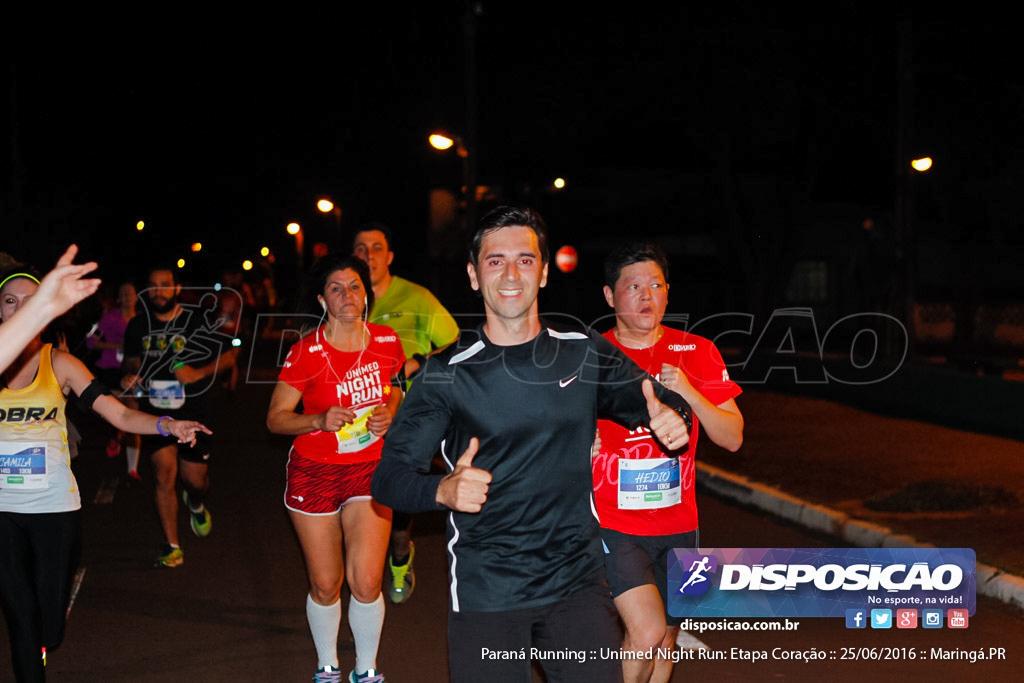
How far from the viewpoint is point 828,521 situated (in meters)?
9.29

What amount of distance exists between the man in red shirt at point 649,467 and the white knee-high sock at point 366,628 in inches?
53.5

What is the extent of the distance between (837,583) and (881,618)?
0.88 metres

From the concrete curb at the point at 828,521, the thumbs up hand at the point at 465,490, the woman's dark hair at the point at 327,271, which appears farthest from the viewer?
the concrete curb at the point at 828,521

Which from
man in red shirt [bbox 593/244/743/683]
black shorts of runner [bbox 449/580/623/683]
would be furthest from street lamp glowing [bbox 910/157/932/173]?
black shorts of runner [bbox 449/580/623/683]

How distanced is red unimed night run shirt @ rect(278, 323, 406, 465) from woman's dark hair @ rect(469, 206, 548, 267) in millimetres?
2183

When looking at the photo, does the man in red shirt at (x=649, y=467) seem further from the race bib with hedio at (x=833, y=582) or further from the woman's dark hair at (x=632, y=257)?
the race bib with hedio at (x=833, y=582)

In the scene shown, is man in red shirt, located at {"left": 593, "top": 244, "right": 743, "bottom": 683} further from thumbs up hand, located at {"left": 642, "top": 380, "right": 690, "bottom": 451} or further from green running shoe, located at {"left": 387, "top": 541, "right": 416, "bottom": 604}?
green running shoe, located at {"left": 387, "top": 541, "right": 416, "bottom": 604}

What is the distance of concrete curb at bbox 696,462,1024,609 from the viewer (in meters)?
7.27

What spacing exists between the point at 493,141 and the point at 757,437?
2800cm

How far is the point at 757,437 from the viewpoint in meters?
14.3

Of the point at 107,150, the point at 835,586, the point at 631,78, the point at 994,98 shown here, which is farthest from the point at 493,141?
the point at 835,586

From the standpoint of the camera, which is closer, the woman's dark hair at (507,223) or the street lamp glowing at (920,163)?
the woman's dark hair at (507,223)

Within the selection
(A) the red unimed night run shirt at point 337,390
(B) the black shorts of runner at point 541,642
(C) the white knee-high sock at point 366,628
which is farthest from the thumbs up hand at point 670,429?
(C) the white knee-high sock at point 366,628

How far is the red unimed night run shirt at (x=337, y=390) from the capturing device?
18.5ft
